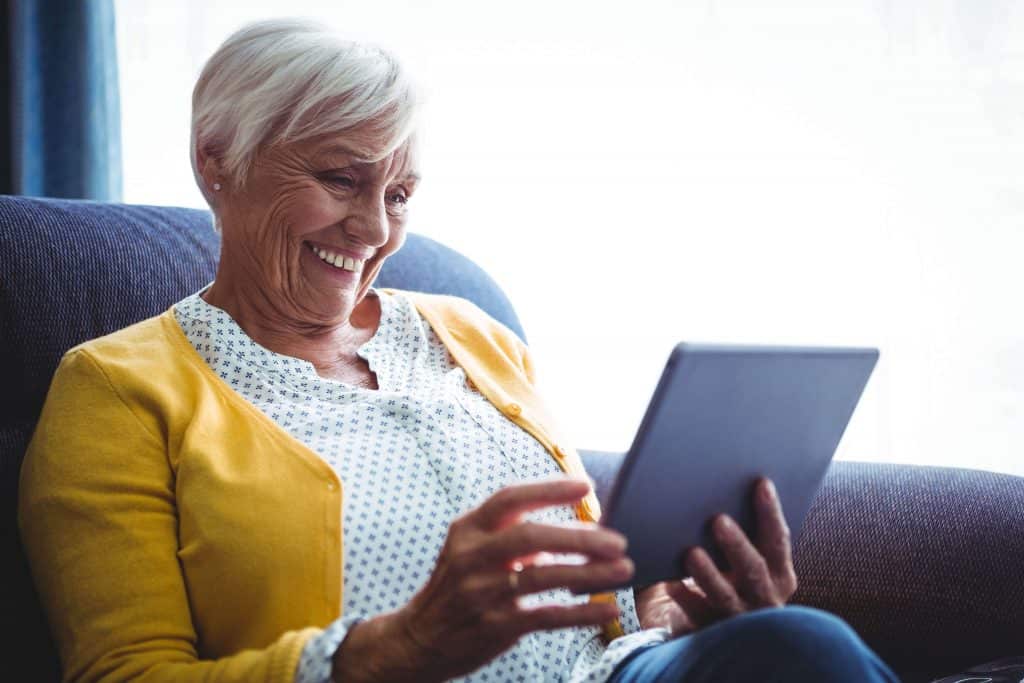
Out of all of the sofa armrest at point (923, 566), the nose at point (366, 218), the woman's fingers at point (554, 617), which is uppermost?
the nose at point (366, 218)

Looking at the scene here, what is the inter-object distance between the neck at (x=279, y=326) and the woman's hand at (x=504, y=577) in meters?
A: 0.47

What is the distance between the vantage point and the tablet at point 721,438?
0.75 m

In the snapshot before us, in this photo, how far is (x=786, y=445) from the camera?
86cm

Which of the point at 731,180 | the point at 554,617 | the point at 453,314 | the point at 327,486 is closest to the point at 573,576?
the point at 554,617

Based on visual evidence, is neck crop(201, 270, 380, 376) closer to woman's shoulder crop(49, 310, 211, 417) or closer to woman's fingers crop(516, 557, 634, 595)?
woman's shoulder crop(49, 310, 211, 417)

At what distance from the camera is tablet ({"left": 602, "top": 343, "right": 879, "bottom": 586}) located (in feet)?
2.47

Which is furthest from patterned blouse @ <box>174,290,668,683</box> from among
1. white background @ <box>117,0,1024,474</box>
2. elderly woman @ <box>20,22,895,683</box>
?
white background @ <box>117,0,1024,474</box>

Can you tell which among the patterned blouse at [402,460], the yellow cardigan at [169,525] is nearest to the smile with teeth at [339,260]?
the patterned blouse at [402,460]

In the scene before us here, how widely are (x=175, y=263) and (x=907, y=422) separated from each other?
4.05 ft

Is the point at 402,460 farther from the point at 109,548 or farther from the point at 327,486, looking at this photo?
the point at 109,548

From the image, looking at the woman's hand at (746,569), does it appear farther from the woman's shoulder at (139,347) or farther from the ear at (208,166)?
the ear at (208,166)

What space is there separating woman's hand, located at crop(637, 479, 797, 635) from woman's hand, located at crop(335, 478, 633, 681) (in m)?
0.14

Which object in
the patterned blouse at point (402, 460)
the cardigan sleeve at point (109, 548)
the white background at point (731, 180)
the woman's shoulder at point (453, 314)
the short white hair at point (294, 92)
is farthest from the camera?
the white background at point (731, 180)

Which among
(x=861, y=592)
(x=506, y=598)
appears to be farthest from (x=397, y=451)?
(x=861, y=592)
